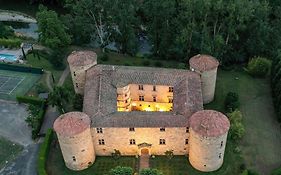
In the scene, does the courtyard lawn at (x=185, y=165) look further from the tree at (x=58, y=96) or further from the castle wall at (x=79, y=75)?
the castle wall at (x=79, y=75)

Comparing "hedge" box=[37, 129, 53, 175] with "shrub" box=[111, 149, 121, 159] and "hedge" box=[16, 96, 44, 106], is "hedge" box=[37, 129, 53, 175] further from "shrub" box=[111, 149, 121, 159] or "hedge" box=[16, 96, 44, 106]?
"shrub" box=[111, 149, 121, 159]

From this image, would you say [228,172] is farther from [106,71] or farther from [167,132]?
[106,71]

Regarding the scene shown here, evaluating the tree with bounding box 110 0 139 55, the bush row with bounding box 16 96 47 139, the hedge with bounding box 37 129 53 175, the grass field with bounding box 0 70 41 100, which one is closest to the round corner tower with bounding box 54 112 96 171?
the hedge with bounding box 37 129 53 175

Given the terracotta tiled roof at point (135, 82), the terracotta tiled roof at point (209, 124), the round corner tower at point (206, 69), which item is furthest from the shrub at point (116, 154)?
the round corner tower at point (206, 69)

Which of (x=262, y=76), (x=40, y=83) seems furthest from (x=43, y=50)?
(x=262, y=76)

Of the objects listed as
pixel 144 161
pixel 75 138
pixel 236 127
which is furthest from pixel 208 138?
pixel 75 138
